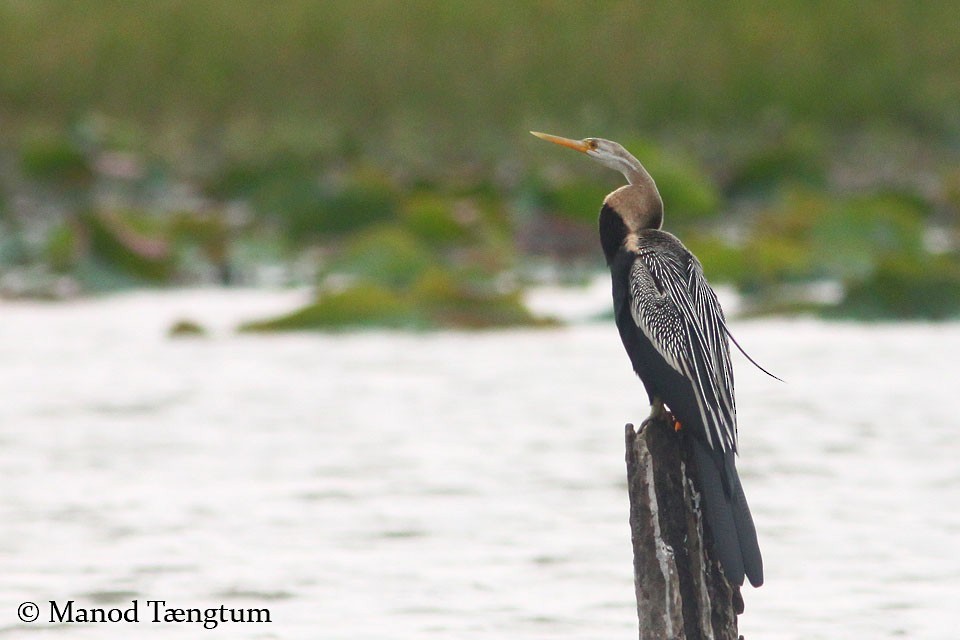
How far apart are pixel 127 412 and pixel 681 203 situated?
3705mm

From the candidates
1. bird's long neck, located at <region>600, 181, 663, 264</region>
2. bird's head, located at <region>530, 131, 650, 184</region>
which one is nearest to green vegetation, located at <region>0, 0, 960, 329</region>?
bird's head, located at <region>530, 131, 650, 184</region>

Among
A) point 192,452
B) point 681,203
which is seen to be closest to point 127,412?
point 192,452

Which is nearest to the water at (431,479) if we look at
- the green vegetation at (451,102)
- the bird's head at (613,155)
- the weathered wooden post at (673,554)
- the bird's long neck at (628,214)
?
the weathered wooden post at (673,554)

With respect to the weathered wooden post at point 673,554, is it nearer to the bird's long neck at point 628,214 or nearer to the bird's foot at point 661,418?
the bird's foot at point 661,418

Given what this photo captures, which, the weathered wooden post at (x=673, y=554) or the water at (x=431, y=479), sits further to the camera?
the water at (x=431, y=479)

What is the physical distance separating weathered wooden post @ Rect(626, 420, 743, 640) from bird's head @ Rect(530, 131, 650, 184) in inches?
21.4

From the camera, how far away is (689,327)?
3383mm

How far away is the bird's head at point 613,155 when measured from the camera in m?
3.61

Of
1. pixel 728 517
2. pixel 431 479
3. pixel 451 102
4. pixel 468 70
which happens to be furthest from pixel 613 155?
pixel 468 70

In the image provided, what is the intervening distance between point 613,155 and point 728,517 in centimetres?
81

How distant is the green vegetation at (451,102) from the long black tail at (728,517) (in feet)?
21.8

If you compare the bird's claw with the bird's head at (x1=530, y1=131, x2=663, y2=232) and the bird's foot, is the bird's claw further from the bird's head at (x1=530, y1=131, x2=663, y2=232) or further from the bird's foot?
the bird's head at (x1=530, y1=131, x2=663, y2=232)

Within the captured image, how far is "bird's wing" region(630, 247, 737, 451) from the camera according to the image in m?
3.31

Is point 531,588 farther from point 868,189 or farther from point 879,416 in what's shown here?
point 868,189
